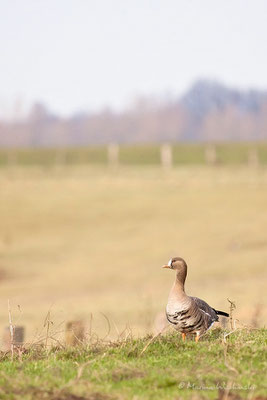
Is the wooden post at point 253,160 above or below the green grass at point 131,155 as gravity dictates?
below

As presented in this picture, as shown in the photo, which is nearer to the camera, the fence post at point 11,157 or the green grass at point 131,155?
the fence post at point 11,157

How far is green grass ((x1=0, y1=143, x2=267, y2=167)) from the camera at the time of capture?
291ft

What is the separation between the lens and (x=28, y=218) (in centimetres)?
3444

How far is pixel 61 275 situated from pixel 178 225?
8.06 meters

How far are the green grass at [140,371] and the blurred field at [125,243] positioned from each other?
797 centimetres

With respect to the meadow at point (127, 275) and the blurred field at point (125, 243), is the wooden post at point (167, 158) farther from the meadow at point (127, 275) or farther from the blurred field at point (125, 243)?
the blurred field at point (125, 243)

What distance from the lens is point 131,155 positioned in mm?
94438

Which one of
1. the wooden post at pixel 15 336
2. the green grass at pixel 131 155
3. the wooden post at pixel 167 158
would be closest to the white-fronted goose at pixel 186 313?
the wooden post at pixel 15 336

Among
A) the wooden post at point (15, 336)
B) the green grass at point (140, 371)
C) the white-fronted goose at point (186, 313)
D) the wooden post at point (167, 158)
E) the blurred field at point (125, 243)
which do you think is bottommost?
the blurred field at point (125, 243)

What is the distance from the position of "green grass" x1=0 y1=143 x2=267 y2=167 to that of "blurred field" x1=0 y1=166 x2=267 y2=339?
42319 mm

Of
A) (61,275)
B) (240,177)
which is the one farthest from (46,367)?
(240,177)

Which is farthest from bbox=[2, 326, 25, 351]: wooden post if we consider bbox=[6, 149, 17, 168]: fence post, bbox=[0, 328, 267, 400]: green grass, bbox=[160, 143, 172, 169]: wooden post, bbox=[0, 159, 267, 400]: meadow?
bbox=[6, 149, 17, 168]: fence post

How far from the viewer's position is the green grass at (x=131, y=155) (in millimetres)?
88625

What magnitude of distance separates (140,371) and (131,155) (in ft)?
291
